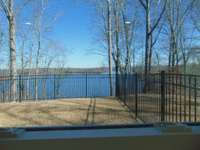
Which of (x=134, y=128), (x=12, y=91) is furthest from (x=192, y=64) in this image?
(x=134, y=128)

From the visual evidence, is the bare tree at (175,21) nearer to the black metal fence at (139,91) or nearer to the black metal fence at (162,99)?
the black metal fence at (139,91)

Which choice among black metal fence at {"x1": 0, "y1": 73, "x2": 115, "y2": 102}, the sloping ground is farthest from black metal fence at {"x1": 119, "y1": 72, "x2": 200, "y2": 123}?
black metal fence at {"x1": 0, "y1": 73, "x2": 115, "y2": 102}

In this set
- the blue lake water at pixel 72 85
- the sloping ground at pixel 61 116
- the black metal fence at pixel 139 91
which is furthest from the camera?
the blue lake water at pixel 72 85

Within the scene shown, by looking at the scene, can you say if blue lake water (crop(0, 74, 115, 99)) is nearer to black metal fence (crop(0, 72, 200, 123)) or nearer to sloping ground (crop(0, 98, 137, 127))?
black metal fence (crop(0, 72, 200, 123))

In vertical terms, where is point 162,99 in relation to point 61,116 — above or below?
above

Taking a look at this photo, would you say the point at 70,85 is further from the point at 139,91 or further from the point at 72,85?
the point at 139,91

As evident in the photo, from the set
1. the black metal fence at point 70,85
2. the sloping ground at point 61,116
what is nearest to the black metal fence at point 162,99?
the sloping ground at point 61,116

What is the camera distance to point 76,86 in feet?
61.4

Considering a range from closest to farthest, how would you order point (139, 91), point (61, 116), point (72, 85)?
point (61, 116)
point (139, 91)
point (72, 85)

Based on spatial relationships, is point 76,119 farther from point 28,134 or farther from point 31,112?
point 28,134

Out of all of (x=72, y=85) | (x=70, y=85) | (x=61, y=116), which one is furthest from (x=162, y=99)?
(x=70, y=85)

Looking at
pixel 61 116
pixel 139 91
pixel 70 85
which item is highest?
pixel 139 91

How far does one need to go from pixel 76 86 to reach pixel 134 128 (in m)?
16.9

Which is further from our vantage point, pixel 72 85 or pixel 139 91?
pixel 72 85
